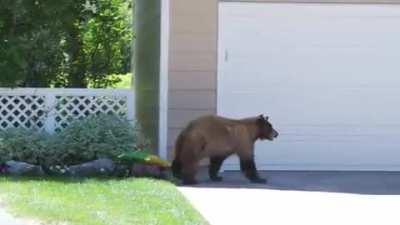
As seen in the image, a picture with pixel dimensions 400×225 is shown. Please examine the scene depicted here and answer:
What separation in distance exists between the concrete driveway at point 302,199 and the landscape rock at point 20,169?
2033 mm

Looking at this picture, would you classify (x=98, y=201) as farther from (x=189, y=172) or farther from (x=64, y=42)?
(x=64, y=42)

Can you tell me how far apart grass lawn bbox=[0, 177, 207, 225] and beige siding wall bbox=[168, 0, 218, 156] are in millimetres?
2023

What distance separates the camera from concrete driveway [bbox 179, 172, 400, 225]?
917 cm

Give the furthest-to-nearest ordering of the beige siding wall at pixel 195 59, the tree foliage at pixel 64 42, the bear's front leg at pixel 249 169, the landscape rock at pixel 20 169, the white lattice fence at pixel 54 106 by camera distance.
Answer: the tree foliage at pixel 64 42, the beige siding wall at pixel 195 59, the white lattice fence at pixel 54 106, the landscape rock at pixel 20 169, the bear's front leg at pixel 249 169

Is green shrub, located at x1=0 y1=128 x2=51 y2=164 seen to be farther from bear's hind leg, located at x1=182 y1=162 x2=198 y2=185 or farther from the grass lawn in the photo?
bear's hind leg, located at x1=182 y1=162 x2=198 y2=185

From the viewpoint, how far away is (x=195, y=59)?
42.8 feet

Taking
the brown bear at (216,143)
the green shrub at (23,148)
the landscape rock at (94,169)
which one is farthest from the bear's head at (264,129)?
the green shrub at (23,148)

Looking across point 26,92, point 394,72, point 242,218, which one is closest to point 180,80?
point 26,92

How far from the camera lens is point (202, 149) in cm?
1148

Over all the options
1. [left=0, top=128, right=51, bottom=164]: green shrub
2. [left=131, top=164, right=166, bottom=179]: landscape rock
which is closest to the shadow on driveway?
[left=131, top=164, right=166, bottom=179]: landscape rock

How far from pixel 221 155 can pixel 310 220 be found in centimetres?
277

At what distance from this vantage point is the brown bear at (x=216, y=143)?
11.4 m

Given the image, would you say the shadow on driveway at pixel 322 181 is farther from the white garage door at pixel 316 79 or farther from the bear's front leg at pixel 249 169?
the white garage door at pixel 316 79

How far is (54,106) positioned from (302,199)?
161 inches
